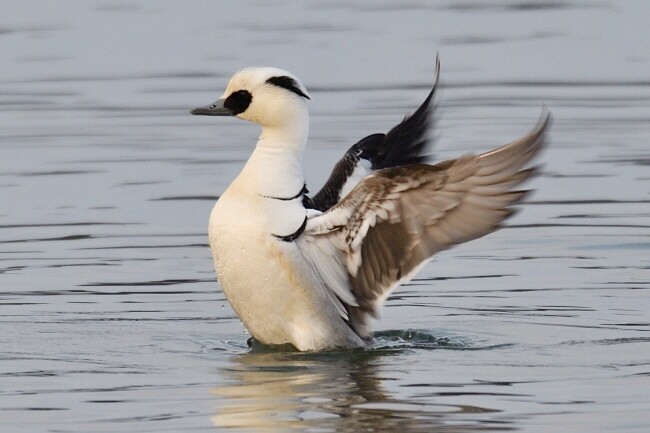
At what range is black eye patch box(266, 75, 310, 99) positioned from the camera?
10.0m

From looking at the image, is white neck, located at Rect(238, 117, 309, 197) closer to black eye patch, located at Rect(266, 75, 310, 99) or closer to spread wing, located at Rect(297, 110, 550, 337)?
black eye patch, located at Rect(266, 75, 310, 99)

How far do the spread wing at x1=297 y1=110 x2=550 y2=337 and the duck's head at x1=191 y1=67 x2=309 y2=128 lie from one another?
2.03ft

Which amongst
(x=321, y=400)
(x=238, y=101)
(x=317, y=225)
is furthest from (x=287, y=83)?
Result: (x=321, y=400)

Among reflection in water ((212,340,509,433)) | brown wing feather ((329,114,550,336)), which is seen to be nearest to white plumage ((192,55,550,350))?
brown wing feather ((329,114,550,336))

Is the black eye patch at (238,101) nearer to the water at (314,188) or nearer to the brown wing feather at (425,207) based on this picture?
the brown wing feather at (425,207)

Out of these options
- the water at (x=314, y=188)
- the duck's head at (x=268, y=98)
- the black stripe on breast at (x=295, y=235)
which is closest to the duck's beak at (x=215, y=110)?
the duck's head at (x=268, y=98)

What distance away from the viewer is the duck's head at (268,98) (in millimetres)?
10016

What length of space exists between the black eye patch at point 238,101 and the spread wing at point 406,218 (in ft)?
2.62

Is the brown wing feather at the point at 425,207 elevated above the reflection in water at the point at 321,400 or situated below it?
above

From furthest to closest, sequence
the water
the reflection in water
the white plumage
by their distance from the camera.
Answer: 1. the white plumage
2. the water
3. the reflection in water

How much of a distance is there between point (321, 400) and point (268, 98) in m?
1.95

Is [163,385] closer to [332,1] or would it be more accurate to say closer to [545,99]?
[545,99]

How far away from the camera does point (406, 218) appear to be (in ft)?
30.8

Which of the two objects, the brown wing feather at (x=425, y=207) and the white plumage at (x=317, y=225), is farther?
the white plumage at (x=317, y=225)
